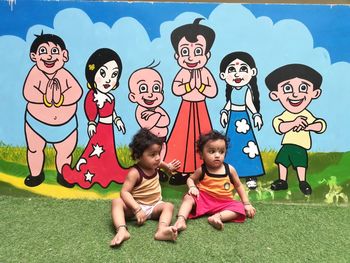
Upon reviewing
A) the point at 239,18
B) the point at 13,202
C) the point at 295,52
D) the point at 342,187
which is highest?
the point at 239,18

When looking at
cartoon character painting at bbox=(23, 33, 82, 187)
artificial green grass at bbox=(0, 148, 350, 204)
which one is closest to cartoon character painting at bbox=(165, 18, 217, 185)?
artificial green grass at bbox=(0, 148, 350, 204)

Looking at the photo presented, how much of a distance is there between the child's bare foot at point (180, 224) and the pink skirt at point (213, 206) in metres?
0.14

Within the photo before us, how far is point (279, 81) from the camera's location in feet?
8.52

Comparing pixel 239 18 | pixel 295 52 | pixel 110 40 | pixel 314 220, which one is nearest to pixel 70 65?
pixel 110 40

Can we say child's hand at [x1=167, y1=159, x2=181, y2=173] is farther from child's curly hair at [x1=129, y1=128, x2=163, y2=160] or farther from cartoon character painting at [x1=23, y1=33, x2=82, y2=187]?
cartoon character painting at [x1=23, y1=33, x2=82, y2=187]

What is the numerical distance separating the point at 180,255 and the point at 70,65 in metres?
1.40

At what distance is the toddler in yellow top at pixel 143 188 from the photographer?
228 cm

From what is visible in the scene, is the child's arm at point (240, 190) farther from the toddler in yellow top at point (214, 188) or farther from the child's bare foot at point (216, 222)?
the child's bare foot at point (216, 222)

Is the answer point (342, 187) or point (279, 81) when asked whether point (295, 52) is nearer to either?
point (279, 81)

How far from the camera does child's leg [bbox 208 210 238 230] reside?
7.37ft

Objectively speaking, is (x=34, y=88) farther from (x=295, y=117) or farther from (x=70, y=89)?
(x=295, y=117)

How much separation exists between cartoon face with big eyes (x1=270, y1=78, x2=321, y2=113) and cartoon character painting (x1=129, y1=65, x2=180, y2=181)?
28.8 inches

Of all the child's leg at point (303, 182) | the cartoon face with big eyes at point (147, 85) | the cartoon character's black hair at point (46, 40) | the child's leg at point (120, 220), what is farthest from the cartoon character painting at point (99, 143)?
the child's leg at point (303, 182)

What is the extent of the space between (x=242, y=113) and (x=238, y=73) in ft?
0.84
